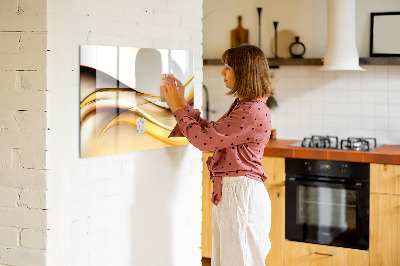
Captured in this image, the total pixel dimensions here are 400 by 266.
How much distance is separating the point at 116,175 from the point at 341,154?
2.02 metres

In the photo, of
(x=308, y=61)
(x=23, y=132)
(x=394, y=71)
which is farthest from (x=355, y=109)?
(x=23, y=132)

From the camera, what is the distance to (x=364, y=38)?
15.7 feet

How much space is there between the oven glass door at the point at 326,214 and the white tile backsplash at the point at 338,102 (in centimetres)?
74

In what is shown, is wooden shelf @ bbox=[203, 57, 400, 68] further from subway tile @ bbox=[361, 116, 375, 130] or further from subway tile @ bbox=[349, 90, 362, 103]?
subway tile @ bbox=[361, 116, 375, 130]

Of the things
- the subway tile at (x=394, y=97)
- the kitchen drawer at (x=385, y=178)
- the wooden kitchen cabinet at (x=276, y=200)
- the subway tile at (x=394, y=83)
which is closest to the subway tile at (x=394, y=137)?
the subway tile at (x=394, y=97)

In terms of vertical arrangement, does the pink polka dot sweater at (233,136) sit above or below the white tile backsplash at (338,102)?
below

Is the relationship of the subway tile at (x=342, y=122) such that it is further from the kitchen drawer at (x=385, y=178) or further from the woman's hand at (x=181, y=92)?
the woman's hand at (x=181, y=92)

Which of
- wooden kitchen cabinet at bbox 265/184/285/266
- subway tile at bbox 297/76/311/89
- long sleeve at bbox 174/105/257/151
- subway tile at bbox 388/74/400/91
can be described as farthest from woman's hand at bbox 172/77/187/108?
subway tile at bbox 388/74/400/91

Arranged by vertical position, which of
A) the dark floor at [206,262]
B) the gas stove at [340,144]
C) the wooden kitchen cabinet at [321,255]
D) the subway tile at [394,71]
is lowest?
the dark floor at [206,262]

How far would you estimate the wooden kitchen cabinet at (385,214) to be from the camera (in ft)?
13.4

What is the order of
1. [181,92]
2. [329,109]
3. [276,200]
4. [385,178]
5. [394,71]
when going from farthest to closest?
[329,109], [394,71], [276,200], [385,178], [181,92]

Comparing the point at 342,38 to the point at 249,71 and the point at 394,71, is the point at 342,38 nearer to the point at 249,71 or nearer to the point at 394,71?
the point at 394,71

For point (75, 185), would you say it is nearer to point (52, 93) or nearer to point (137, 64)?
point (52, 93)

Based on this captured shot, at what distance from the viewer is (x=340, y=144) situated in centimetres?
451
